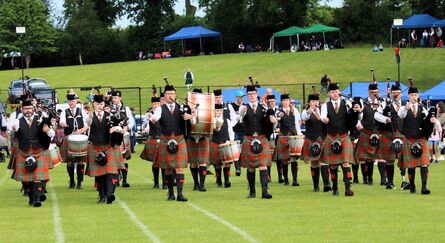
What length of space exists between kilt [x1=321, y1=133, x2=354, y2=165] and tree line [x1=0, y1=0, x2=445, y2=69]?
53.4 m

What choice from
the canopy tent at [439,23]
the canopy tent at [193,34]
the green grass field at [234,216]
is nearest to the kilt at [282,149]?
the green grass field at [234,216]

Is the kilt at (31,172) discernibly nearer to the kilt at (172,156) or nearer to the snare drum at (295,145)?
the kilt at (172,156)

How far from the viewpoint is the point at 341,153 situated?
1527 centimetres

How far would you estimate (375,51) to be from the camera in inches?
2400

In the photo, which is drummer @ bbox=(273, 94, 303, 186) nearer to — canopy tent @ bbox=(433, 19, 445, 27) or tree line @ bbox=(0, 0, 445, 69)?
canopy tent @ bbox=(433, 19, 445, 27)

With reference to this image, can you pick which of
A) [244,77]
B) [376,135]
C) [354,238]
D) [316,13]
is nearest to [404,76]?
[244,77]

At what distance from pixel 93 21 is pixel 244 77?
30.2 metres

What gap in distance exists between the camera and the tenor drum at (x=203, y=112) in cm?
1530

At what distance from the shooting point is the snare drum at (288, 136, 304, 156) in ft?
58.4

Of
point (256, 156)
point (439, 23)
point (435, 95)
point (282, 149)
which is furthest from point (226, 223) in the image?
point (439, 23)

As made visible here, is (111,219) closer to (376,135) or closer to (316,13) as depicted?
(376,135)

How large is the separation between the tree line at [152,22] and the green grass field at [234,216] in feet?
176

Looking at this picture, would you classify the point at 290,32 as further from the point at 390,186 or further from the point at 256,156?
the point at 256,156

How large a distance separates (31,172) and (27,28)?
6695 cm
